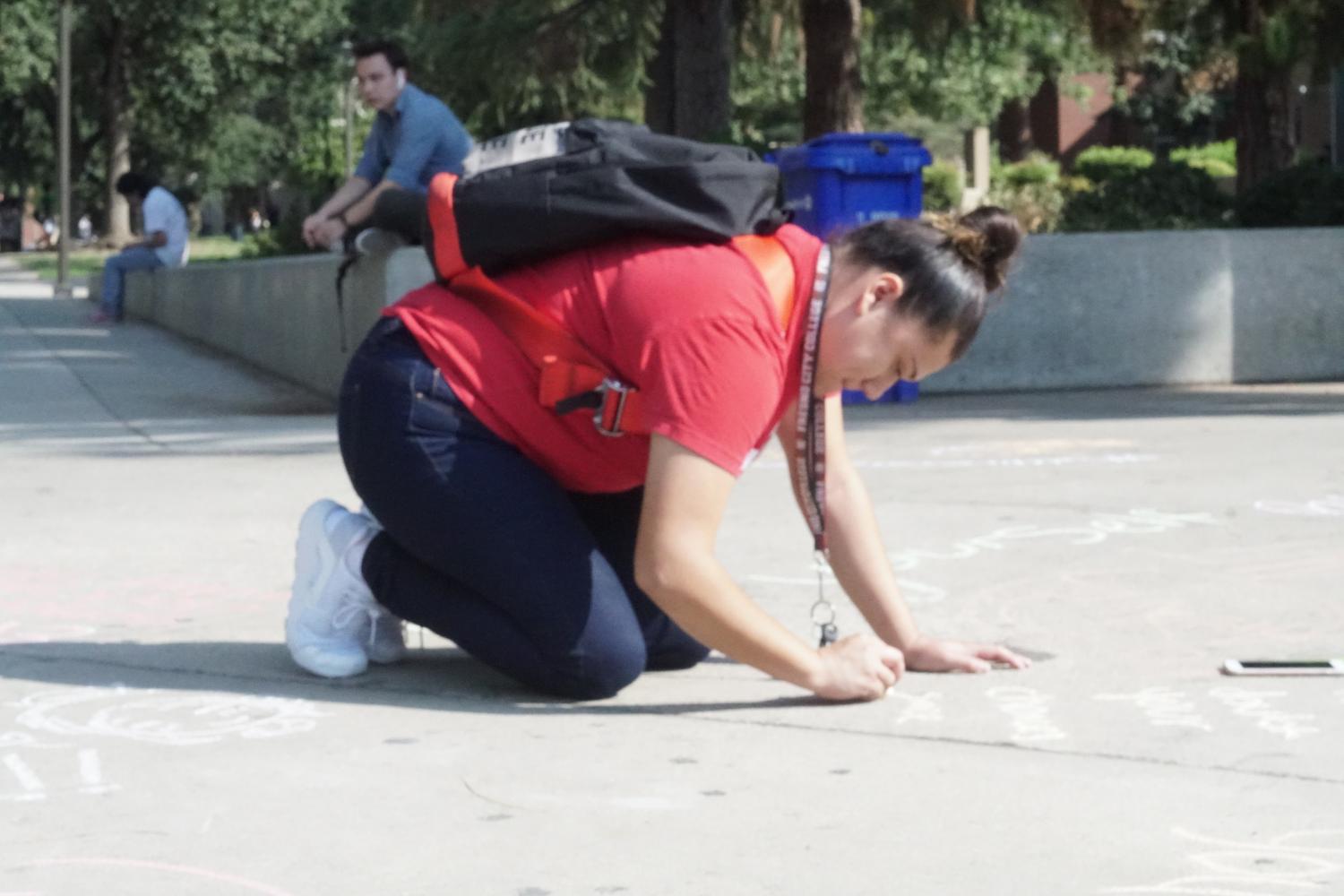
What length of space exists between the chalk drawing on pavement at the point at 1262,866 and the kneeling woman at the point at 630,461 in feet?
3.20

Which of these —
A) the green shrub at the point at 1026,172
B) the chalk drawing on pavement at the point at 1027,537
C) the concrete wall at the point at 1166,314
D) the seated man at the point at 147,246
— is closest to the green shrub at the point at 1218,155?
the green shrub at the point at 1026,172

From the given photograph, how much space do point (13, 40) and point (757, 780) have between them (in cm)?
4170

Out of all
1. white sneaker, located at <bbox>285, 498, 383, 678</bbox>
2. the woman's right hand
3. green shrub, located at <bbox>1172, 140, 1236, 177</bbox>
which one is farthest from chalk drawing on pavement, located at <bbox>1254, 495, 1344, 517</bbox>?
green shrub, located at <bbox>1172, 140, 1236, 177</bbox>

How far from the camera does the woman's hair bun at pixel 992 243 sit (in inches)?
147

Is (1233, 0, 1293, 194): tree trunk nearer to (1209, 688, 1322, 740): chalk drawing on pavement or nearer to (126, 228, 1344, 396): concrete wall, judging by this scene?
(126, 228, 1344, 396): concrete wall

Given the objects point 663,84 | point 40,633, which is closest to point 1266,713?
point 40,633

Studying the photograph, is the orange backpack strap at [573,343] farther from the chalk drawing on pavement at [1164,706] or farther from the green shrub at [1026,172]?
the green shrub at [1026,172]

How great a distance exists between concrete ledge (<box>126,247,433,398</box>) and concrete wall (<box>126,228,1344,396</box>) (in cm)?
4

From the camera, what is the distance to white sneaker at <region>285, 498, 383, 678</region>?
4.31 m

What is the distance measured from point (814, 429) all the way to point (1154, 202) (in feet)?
34.8

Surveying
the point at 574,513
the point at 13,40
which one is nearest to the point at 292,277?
the point at 574,513

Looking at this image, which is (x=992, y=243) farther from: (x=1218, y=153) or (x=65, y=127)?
(x=1218, y=153)

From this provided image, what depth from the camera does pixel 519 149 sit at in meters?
4.04

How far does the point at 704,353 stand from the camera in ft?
11.8
